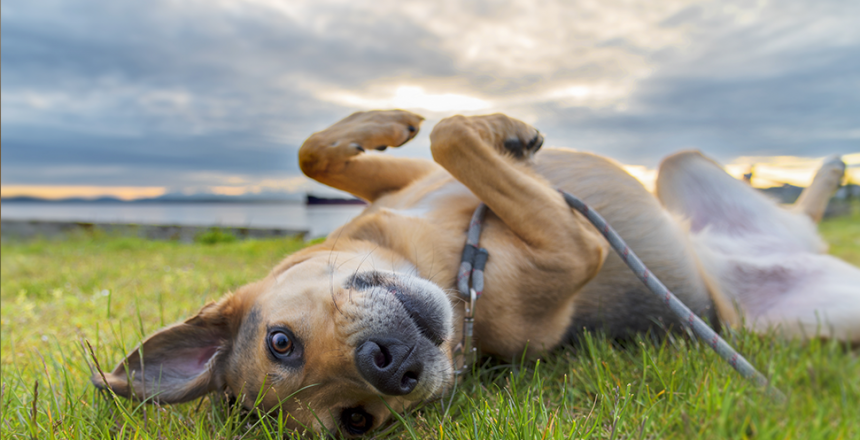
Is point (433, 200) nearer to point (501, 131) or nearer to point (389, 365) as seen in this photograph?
point (501, 131)

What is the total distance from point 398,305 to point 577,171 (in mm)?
1696

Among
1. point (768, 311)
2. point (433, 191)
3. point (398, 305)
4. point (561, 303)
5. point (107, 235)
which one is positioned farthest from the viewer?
point (107, 235)

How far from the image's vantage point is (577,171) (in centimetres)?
305

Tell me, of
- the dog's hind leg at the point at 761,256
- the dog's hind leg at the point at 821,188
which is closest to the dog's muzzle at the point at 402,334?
the dog's hind leg at the point at 761,256

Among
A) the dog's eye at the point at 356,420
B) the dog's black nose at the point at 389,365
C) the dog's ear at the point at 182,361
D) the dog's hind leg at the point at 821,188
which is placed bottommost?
the dog's eye at the point at 356,420

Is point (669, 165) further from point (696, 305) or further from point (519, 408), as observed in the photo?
point (519, 408)

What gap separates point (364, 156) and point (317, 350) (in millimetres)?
1729

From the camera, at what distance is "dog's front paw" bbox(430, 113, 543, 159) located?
2574mm

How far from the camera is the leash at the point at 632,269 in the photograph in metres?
2.01

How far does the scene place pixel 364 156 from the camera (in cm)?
331

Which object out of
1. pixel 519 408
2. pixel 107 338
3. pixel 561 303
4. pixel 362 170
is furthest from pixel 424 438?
pixel 107 338

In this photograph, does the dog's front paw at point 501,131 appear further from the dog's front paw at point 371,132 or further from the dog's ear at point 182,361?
the dog's ear at point 182,361

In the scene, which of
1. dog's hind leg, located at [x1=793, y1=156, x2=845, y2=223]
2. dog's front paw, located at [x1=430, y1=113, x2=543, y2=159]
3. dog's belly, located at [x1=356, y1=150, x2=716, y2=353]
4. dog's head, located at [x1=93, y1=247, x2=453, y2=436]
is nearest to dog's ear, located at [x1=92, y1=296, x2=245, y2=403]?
dog's head, located at [x1=93, y1=247, x2=453, y2=436]

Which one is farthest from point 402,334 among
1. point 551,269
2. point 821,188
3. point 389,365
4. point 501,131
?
Result: point 821,188
